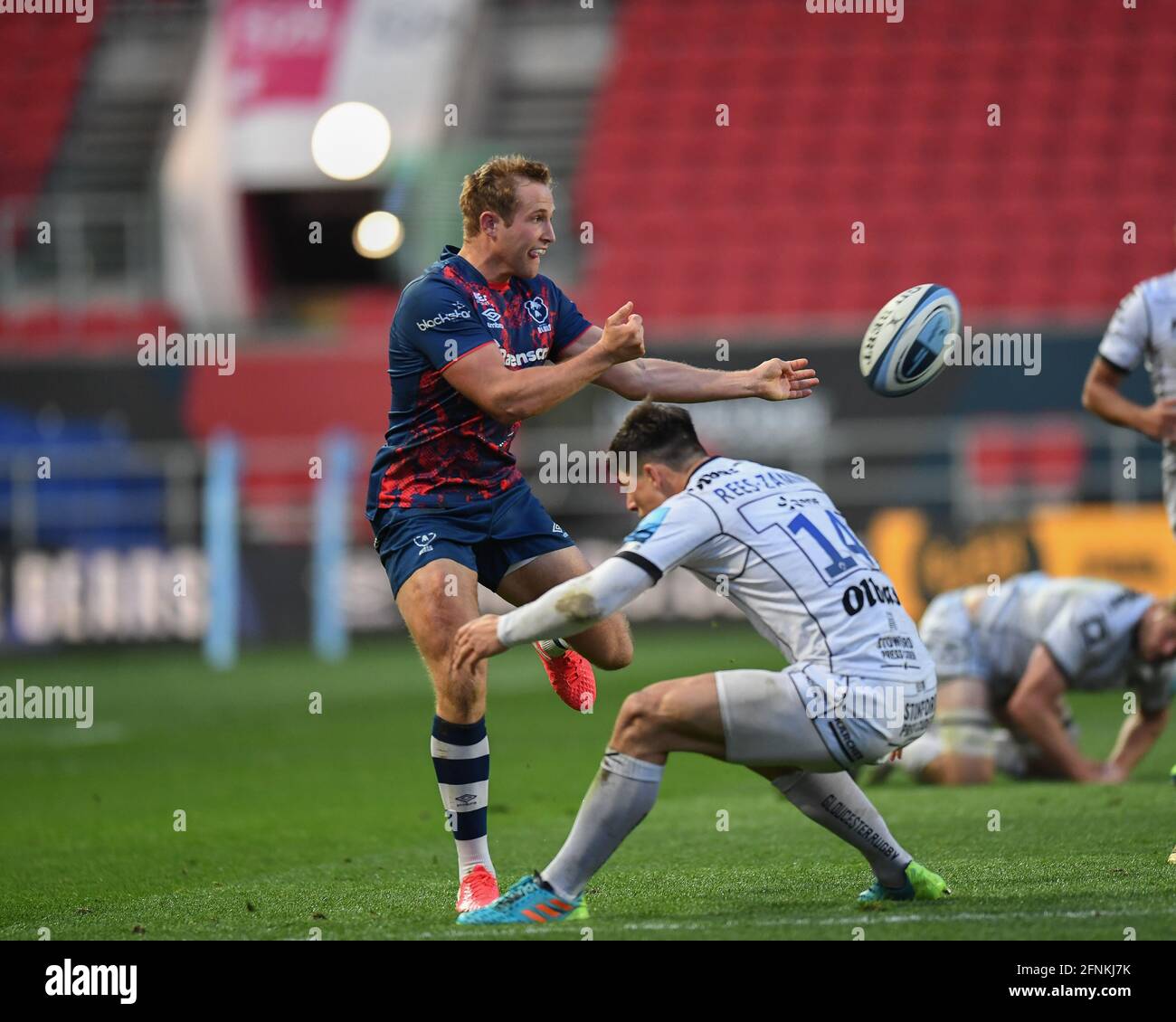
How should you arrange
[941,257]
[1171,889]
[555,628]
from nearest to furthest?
1. [555,628]
2. [1171,889]
3. [941,257]

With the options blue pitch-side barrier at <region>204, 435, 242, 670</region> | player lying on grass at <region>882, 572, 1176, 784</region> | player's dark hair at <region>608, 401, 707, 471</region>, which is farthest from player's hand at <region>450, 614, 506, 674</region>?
blue pitch-side barrier at <region>204, 435, 242, 670</region>

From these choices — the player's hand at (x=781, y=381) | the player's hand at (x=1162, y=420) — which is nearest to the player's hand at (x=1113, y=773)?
the player's hand at (x=1162, y=420)

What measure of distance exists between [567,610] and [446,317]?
4.64ft

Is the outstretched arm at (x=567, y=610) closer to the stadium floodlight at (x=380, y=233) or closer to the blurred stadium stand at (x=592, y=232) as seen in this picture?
the blurred stadium stand at (x=592, y=232)

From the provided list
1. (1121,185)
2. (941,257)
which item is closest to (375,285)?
(941,257)

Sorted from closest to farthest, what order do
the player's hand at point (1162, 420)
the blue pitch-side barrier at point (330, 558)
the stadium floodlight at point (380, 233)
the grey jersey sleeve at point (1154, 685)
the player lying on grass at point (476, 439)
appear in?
the player lying on grass at point (476, 439)
the player's hand at point (1162, 420)
the grey jersey sleeve at point (1154, 685)
the blue pitch-side barrier at point (330, 558)
the stadium floodlight at point (380, 233)

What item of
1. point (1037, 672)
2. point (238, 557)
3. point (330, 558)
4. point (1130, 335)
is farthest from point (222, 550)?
point (1130, 335)

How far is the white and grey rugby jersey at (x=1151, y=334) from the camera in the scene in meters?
6.93

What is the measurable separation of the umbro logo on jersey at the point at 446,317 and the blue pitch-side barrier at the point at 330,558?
11.8 meters

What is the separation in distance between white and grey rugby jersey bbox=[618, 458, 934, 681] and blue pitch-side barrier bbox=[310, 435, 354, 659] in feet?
42.0

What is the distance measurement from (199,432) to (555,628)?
15.5 metres

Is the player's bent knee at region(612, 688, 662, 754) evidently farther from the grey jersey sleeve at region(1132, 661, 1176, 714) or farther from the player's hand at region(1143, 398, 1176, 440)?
the grey jersey sleeve at region(1132, 661, 1176, 714)
